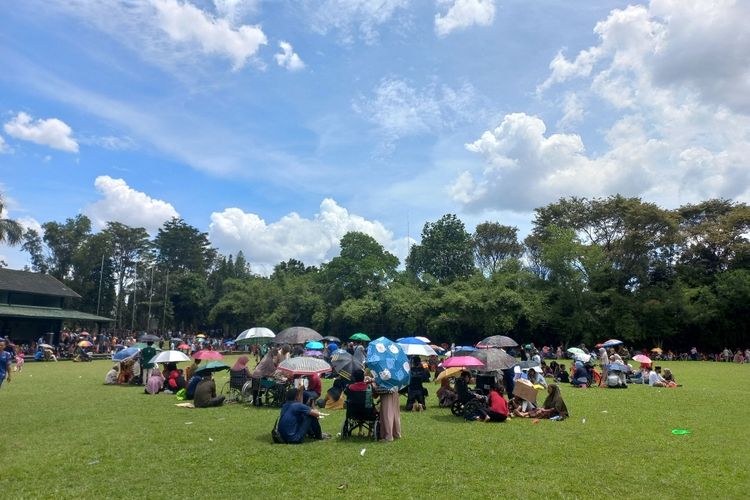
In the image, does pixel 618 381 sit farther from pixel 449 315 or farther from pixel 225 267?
pixel 225 267

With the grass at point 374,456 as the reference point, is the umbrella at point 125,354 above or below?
above

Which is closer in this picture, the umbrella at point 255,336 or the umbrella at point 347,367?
the umbrella at point 347,367

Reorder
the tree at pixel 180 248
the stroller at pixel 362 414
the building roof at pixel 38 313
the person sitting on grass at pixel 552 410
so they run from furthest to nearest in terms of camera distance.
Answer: the tree at pixel 180 248 < the building roof at pixel 38 313 < the person sitting on grass at pixel 552 410 < the stroller at pixel 362 414

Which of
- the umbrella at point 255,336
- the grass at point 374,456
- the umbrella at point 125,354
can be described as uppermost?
the umbrella at point 255,336

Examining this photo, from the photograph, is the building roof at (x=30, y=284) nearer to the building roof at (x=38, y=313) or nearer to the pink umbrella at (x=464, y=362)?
the building roof at (x=38, y=313)

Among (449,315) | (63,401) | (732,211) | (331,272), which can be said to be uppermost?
(732,211)

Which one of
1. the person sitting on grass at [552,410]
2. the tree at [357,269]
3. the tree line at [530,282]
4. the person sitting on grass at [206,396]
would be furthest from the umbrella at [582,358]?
the tree at [357,269]

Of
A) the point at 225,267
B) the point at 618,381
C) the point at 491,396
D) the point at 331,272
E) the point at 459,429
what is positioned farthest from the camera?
the point at 225,267

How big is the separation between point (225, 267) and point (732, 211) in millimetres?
67753

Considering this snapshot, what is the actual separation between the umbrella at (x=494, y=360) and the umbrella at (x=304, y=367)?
12.3 ft

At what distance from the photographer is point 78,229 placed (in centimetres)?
6825

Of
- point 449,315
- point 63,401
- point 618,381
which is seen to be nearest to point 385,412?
point 63,401

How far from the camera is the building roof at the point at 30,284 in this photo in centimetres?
3941

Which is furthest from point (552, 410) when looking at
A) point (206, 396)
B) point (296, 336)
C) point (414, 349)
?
point (296, 336)
